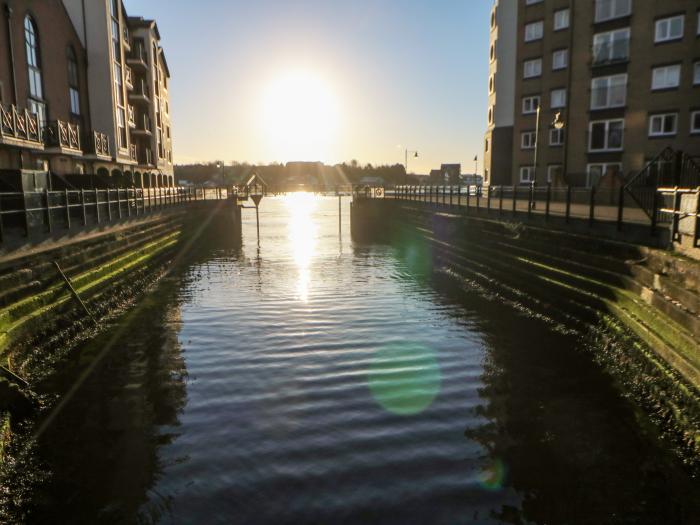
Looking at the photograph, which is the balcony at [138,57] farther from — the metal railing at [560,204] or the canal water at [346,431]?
the canal water at [346,431]

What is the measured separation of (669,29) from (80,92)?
1471 inches

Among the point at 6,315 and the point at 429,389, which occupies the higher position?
the point at 6,315

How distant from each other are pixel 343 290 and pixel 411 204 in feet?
67.1

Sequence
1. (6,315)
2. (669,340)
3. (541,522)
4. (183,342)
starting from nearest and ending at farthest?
(541,522) < (669,340) < (6,315) < (183,342)

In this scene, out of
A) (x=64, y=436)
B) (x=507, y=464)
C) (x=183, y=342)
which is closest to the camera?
(x=507, y=464)

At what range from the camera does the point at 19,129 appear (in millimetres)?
22094

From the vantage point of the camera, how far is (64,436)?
7004 mm

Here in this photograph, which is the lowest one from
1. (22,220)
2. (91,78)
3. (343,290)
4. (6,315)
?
(343,290)

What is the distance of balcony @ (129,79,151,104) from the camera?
4584 cm

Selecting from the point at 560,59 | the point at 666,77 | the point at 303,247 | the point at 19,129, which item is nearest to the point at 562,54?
the point at 560,59

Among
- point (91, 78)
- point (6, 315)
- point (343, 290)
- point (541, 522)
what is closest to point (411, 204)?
point (343, 290)

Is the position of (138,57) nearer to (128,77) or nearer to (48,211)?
(128,77)

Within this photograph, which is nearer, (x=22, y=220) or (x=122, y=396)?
(x=122, y=396)

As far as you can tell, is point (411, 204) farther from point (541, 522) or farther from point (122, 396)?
point (541, 522)
